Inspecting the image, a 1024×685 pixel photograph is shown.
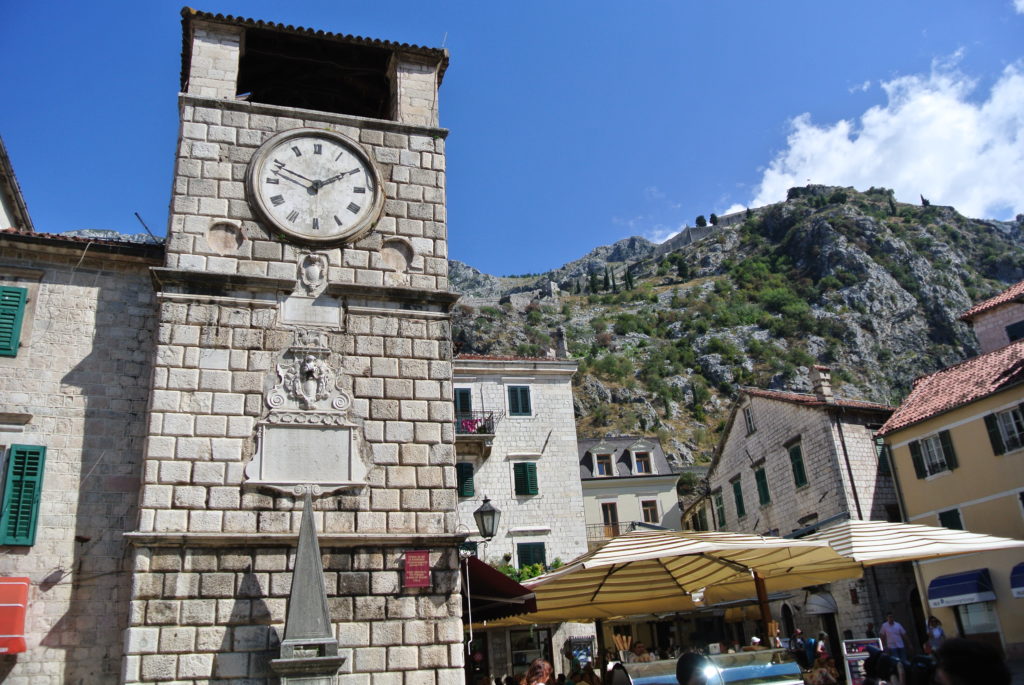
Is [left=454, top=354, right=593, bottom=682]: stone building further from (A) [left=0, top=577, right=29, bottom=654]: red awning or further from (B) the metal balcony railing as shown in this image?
(A) [left=0, top=577, right=29, bottom=654]: red awning

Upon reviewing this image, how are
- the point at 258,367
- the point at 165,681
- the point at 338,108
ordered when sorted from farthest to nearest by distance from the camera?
the point at 338,108
the point at 258,367
the point at 165,681

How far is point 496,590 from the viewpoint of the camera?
11719 mm

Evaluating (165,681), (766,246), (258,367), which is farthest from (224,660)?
(766,246)

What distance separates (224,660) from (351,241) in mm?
5317

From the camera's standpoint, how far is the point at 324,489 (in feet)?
31.0

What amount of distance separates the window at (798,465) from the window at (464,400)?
11258 mm

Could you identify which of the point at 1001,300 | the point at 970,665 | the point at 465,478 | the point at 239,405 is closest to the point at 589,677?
the point at 239,405

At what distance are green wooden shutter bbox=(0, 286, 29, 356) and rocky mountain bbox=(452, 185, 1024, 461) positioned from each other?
5871 centimetres

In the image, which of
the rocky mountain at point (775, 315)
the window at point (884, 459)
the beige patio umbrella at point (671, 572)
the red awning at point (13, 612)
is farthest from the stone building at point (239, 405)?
the rocky mountain at point (775, 315)

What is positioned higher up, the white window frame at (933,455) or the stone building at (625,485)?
the stone building at (625,485)

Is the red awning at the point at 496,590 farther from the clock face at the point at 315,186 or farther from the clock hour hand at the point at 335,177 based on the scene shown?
the clock hour hand at the point at 335,177

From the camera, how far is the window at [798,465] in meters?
27.0

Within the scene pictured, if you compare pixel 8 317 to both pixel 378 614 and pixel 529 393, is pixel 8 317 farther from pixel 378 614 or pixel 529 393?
pixel 529 393

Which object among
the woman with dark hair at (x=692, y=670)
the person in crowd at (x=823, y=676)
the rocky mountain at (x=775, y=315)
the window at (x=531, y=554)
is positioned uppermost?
the rocky mountain at (x=775, y=315)
